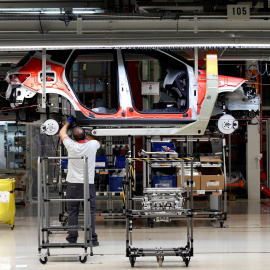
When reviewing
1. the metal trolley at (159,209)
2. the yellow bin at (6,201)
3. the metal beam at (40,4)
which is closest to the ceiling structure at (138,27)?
the metal beam at (40,4)

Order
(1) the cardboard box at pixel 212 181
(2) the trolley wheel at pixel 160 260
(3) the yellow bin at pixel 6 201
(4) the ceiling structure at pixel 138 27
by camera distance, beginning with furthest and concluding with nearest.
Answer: (1) the cardboard box at pixel 212 181 < (3) the yellow bin at pixel 6 201 < (4) the ceiling structure at pixel 138 27 < (2) the trolley wheel at pixel 160 260

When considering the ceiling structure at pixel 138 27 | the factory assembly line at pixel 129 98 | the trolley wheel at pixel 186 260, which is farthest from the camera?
the factory assembly line at pixel 129 98

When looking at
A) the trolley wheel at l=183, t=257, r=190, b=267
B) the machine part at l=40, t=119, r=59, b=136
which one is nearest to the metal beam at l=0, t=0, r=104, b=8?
the machine part at l=40, t=119, r=59, b=136

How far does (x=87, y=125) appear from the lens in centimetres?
947

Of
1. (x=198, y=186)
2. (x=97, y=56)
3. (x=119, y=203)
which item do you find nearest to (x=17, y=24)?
(x=97, y=56)

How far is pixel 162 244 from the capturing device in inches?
323

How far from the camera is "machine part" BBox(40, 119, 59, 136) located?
9.34 metres

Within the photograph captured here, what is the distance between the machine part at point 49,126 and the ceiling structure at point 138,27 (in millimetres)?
1221

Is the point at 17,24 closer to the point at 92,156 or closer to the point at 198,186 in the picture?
the point at 92,156

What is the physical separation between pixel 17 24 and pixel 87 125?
1.97 meters

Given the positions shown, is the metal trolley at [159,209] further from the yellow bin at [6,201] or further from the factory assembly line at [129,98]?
the yellow bin at [6,201]

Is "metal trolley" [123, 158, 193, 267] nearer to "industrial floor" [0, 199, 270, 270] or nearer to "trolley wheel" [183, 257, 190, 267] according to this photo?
"trolley wheel" [183, 257, 190, 267]

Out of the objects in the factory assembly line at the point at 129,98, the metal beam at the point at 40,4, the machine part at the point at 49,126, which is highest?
the metal beam at the point at 40,4

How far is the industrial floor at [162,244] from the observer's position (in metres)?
6.91
